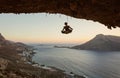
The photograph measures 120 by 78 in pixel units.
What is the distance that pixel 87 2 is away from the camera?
4.81 meters

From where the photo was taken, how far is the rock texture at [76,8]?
4736 mm

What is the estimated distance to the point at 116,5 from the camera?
461cm

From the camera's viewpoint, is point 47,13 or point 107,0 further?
point 47,13

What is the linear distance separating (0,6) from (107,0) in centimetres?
327

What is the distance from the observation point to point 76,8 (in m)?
5.17

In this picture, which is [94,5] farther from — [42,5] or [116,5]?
[42,5]

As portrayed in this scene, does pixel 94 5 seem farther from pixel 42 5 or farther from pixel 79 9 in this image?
pixel 42 5

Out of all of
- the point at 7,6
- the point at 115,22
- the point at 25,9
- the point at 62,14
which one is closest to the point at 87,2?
the point at 115,22

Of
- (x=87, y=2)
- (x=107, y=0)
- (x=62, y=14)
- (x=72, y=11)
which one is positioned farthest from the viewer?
(x=62, y=14)

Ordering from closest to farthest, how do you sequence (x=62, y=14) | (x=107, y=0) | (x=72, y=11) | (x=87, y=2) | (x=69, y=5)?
(x=107, y=0)
(x=87, y=2)
(x=69, y=5)
(x=72, y=11)
(x=62, y=14)

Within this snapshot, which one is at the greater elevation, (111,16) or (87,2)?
(87,2)

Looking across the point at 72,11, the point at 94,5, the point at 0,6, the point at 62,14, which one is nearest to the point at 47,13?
the point at 62,14

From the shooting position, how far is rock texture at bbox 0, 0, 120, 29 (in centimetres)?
474

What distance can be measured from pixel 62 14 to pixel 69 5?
1.03 metres
